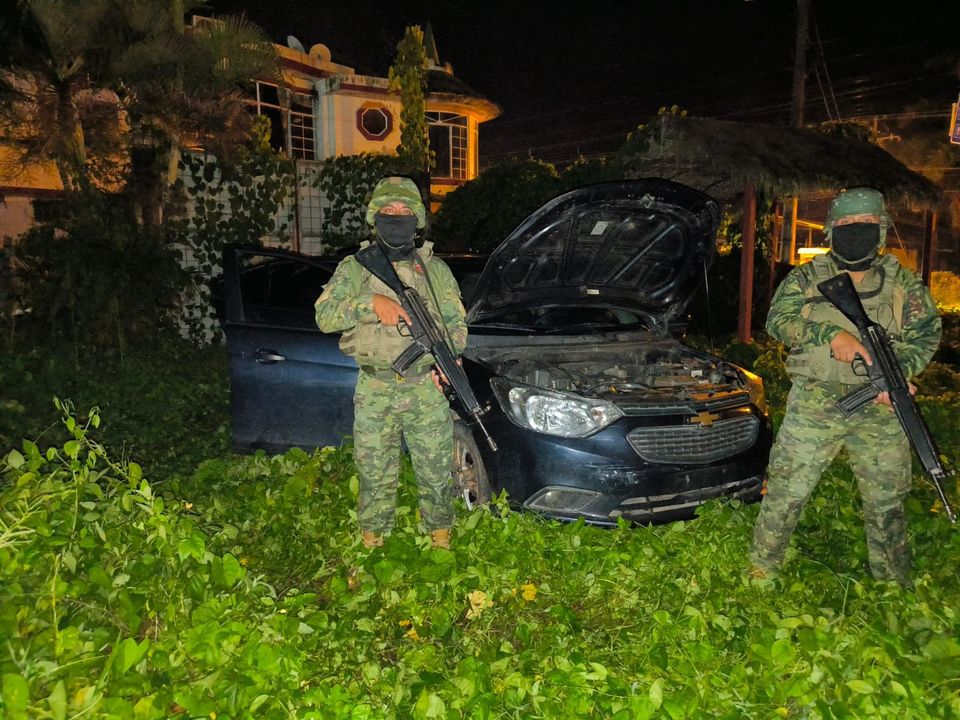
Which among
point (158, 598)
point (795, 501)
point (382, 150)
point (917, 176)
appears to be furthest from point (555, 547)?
point (382, 150)

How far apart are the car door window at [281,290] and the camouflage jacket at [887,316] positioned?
281 cm

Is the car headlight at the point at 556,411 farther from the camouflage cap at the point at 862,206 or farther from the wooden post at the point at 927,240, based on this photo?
the wooden post at the point at 927,240

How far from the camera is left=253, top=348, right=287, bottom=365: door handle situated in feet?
14.8

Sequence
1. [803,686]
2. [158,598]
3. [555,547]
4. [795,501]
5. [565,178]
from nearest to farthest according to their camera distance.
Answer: [803,686] < [158,598] < [795,501] < [555,547] < [565,178]

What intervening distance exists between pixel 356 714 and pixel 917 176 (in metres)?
10.4

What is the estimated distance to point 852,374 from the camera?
304 centimetres

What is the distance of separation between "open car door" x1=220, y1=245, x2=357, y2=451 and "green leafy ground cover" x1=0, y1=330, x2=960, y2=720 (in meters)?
0.70

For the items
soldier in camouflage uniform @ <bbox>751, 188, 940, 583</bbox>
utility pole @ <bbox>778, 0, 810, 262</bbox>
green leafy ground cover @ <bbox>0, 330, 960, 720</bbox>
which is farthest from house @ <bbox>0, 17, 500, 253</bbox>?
soldier in camouflage uniform @ <bbox>751, 188, 940, 583</bbox>

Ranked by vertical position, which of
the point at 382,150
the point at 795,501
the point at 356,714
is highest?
the point at 382,150

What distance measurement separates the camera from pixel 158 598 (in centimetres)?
271

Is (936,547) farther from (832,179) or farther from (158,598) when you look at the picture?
(832,179)

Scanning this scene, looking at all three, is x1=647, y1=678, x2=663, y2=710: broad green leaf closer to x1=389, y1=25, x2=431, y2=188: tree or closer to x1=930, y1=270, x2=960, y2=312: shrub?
x1=389, y1=25, x2=431, y2=188: tree

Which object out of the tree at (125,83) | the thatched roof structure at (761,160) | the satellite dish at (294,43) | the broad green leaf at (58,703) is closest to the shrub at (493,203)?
the thatched roof structure at (761,160)

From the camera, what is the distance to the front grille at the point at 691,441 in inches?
134
